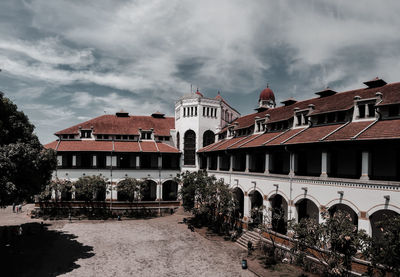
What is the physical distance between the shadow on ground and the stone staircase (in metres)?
14.6

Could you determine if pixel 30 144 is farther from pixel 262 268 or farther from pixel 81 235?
pixel 262 268

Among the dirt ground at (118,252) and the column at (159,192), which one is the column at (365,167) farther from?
the column at (159,192)

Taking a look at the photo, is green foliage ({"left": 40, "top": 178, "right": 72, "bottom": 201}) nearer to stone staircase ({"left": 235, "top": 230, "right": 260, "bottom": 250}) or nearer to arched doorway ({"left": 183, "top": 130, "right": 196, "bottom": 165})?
arched doorway ({"left": 183, "top": 130, "right": 196, "bottom": 165})

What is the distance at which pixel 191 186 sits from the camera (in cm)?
3369

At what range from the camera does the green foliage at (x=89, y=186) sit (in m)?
37.3

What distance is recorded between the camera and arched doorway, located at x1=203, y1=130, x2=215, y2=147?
153ft

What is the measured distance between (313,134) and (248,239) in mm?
12514

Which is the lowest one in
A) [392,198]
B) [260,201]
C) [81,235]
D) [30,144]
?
[81,235]

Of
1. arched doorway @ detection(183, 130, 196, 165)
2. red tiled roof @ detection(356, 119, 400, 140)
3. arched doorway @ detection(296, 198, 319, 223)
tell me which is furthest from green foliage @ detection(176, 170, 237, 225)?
red tiled roof @ detection(356, 119, 400, 140)

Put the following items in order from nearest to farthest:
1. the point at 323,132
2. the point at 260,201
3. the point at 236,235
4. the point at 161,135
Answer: the point at 323,132, the point at 236,235, the point at 260,201, the point at 161,135

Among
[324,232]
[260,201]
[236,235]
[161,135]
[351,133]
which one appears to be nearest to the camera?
[324,232]

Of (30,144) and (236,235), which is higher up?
(30,144)

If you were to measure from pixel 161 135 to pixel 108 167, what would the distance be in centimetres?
1107

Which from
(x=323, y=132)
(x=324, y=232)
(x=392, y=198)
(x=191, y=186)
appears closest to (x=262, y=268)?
(x=324, y=232)
